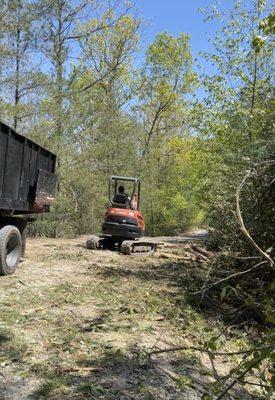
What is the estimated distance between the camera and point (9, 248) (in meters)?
9.38

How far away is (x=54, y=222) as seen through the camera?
19.4 metres

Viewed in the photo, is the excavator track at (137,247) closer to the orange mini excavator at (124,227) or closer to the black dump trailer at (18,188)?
the orange mini excavator at (124,227)

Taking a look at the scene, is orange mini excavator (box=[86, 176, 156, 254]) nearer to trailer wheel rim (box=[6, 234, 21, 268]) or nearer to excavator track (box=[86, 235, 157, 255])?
excavator track (box=[86, 235, 157, 255])

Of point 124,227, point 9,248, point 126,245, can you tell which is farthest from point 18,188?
point 124,227

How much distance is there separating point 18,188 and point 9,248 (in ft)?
3.83

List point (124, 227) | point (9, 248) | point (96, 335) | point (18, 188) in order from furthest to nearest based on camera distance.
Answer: point (124, 227) → point (9, 248) → point (18, 188) → point (96, 335)

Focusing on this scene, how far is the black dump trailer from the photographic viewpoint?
27.7ft

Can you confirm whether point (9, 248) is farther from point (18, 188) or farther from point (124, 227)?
point (124, 227)

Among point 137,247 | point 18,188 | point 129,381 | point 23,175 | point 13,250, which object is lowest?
point 129,381

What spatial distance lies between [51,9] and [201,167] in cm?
1060

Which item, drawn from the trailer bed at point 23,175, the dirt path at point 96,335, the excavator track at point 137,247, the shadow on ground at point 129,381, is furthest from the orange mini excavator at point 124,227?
the shadow on ground at point 129,381

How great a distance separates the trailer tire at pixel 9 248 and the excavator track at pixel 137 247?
464cm

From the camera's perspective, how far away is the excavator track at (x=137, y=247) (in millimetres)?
13789

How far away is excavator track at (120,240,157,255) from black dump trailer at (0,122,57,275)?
129 inches
